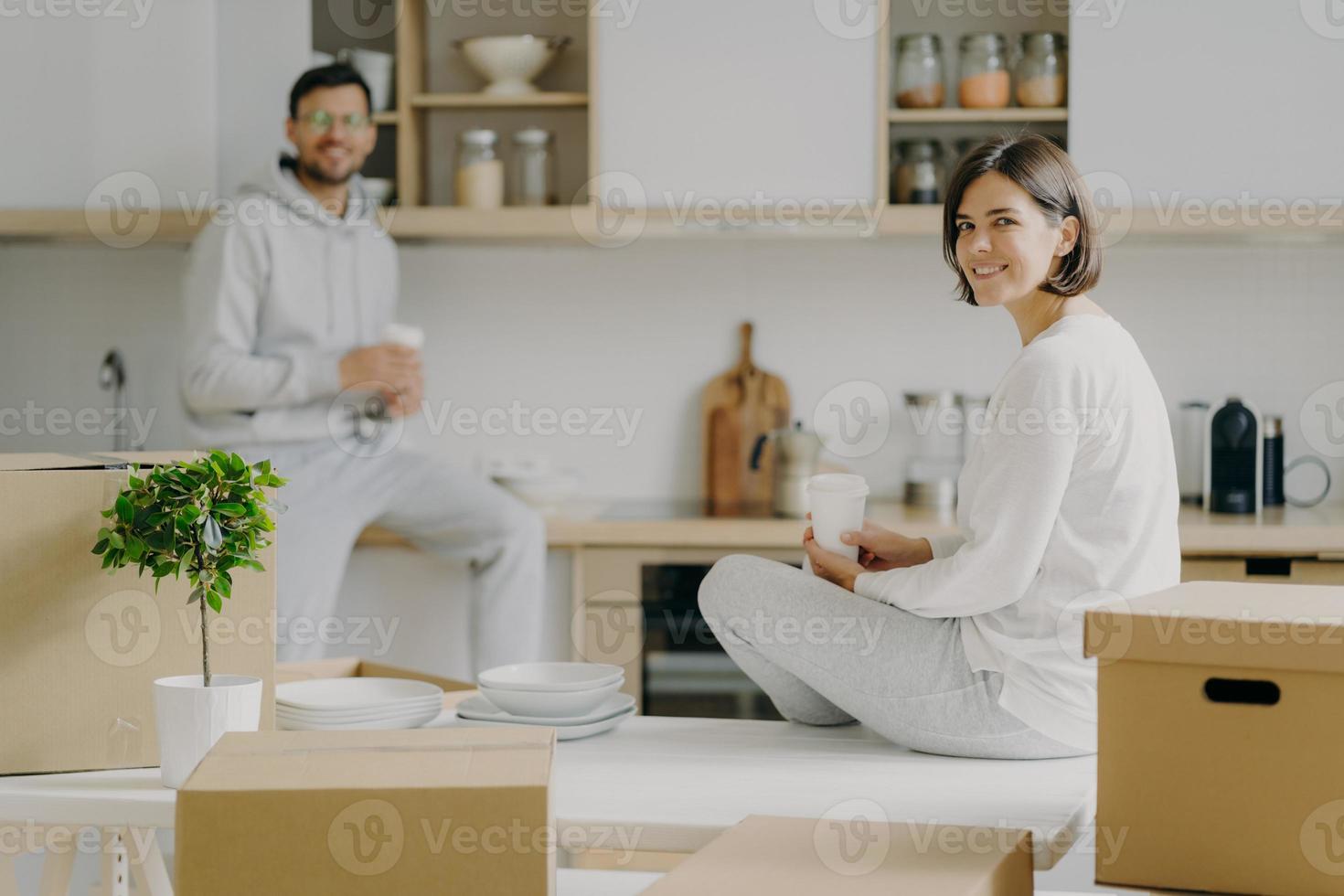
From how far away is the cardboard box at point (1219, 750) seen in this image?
3.86 ft

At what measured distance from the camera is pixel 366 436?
10.4 ft

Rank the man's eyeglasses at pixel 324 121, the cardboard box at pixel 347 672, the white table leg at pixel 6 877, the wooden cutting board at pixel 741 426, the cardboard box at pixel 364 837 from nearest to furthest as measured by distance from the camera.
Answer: the cardboard box at pixel 364 837, the white table leg at pixel 6 877, the cardboard box at pixel 347 672, the man's eyeglasses at pixel 324 121, the wooden cutting board at pixel 741 426

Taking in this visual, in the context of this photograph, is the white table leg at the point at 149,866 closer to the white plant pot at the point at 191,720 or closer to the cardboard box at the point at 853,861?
the white plant pot at the point at 191,720

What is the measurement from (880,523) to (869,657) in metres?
1.43

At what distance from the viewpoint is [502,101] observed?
337 cm

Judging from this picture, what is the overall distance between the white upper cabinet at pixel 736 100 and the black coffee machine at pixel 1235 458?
963mm

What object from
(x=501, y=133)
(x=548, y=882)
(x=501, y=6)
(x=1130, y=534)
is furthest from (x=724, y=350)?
(x=548, y=882)

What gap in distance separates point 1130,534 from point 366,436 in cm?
203

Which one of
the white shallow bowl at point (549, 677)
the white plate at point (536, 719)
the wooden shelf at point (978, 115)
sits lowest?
the white plate at point (536, 719)

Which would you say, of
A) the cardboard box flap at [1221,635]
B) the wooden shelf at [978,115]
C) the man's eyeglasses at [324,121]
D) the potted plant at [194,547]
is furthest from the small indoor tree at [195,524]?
the wooden shelf at [978,115]

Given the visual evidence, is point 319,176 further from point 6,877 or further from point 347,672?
point 6,877

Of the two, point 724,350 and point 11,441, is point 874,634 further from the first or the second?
point 11,441

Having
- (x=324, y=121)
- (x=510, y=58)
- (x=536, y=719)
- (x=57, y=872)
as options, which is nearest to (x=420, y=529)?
(x=324, y=121)

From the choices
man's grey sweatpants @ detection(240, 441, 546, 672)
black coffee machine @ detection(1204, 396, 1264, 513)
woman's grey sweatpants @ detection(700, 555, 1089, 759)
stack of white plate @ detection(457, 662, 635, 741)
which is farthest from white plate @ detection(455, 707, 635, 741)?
black coffee machine @ detection(1204, 396, 1264, 513)
